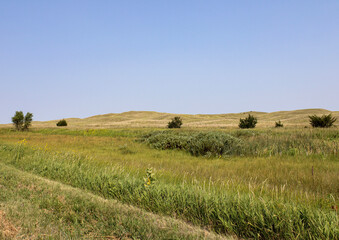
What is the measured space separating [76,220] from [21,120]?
48169 mm

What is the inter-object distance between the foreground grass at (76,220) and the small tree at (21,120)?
4549 cm

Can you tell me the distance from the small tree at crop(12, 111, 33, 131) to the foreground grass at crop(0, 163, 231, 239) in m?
45.5

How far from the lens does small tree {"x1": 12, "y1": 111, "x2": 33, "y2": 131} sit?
43784 mm

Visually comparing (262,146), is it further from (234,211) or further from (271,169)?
(234,211)

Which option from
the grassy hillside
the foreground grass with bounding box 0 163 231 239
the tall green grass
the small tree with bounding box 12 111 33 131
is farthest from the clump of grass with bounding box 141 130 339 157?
the small tree with bounding box 12 111 33 131

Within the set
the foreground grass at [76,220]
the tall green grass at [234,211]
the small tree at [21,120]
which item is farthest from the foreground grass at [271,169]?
the small tree at [21,120]

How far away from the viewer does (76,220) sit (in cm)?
369

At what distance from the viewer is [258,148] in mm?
11984

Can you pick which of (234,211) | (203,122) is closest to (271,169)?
(234,211)

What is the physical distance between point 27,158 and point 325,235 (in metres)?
10.1

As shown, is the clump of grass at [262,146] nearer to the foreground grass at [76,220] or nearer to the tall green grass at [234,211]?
the tall green grass at [234,211]

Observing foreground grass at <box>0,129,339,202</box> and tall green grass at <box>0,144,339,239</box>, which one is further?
foreground grass at <box>0,129,339,202</box>

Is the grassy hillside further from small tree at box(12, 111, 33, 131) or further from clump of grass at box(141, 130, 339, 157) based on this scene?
clump of grass at box(141, 130, 339, 157)

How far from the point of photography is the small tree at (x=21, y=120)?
144ft
